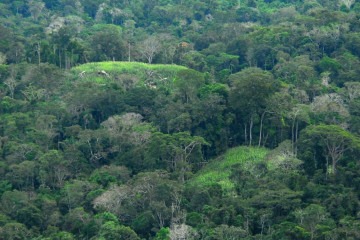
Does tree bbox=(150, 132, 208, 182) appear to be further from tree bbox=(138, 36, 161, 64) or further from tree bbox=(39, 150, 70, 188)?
tree bbox=(138, 36, 161, 64)

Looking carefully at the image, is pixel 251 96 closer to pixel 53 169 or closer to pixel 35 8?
pixel 53 169

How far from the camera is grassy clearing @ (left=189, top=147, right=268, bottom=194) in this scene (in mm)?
48469

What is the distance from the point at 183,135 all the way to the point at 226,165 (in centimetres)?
256

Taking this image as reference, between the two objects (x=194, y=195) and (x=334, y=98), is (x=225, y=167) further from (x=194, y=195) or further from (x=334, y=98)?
(x=334, y=98)

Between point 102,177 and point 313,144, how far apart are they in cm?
986

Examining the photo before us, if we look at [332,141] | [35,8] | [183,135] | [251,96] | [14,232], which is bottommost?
[14,232]

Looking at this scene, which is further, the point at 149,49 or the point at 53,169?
the point at 149,49

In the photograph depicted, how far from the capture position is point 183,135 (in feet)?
162

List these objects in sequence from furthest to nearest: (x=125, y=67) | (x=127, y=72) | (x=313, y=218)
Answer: (x=125, y=67)
(x=127, y=72)
(x=313, y=218)

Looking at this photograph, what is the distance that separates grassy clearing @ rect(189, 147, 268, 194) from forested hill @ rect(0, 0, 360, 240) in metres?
0.10

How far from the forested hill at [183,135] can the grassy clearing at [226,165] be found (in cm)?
10

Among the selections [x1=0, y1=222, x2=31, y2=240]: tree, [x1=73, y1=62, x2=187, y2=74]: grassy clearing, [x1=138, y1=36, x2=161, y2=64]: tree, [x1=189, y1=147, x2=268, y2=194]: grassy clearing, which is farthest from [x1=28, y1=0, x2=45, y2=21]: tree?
[x1=0, y1=222, x2=31, y2=240]: tree

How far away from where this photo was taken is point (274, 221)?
44.5 m

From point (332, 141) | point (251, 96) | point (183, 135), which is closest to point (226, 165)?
point (183, 135)
